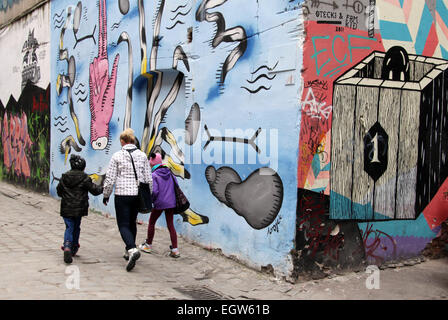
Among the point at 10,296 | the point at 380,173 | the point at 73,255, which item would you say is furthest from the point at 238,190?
the point at 10,296

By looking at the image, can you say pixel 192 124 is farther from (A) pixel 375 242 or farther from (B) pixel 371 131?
(A) pixel 375 242

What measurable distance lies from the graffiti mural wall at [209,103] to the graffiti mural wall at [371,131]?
0.24 metres

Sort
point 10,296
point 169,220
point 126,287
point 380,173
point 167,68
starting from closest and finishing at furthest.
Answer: point 10,296 < point 126,287 < point 380,173 < point 169,220 < point 167,68

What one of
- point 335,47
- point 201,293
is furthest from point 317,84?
point 201,293

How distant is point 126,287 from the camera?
4867mm

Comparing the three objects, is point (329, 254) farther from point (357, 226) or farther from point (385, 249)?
point (385, 249)

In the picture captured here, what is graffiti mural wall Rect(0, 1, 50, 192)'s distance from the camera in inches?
466

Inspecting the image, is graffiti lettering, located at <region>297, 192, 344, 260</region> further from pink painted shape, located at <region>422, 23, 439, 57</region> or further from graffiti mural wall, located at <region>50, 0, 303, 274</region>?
Answer: pink painted shape, located at <region>422, 23, 439, 57</region>

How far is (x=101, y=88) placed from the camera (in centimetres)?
946

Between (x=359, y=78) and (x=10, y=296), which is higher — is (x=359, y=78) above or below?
above

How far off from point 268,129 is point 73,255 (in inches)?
120

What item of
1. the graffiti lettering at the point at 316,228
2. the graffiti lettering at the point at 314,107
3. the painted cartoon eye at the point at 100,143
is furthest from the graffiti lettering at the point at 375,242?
the painted cartoon eye at the point at 100,143

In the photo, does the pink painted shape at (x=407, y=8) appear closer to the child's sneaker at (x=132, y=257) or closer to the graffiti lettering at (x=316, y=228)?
the graffiti lettering at (x=316, y=228)

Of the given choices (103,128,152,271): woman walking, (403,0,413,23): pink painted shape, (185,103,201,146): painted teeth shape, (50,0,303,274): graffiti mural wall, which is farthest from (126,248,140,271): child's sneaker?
(403,0,413,23): pink painted shape
